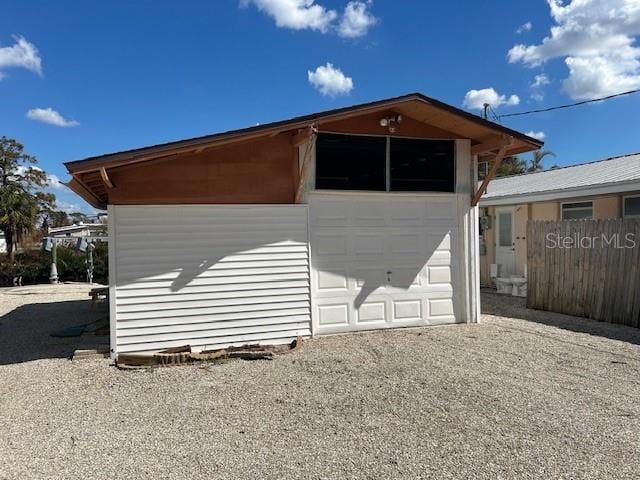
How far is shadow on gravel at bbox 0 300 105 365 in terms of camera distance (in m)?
6.74

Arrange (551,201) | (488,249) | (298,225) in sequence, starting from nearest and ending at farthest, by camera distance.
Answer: (298,225)
(551,201)
(488,249)

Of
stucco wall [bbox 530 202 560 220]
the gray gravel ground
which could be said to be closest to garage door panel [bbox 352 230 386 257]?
the gray gravel ground

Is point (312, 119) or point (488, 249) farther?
point (488, 249)

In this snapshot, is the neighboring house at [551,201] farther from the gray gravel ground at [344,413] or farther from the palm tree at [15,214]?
the palm tree at [15,214]

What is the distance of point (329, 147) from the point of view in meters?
7.22

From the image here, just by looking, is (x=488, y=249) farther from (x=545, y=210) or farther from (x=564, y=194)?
(x=564, y=194)

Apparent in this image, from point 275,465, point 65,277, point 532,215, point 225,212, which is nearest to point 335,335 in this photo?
point 225,212

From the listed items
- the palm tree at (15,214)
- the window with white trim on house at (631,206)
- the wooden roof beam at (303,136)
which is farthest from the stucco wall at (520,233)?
the palm tree at (15,214)

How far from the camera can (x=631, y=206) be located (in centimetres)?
973

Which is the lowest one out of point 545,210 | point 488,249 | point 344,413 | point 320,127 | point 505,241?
point 344,413

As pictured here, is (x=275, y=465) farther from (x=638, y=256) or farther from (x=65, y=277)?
(x=65, y=277)

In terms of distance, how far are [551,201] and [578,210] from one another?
26.0 inches

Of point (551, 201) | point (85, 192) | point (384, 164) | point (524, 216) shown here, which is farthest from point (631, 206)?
point (85, 192)

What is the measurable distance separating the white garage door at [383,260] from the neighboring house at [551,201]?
4.46 meters
